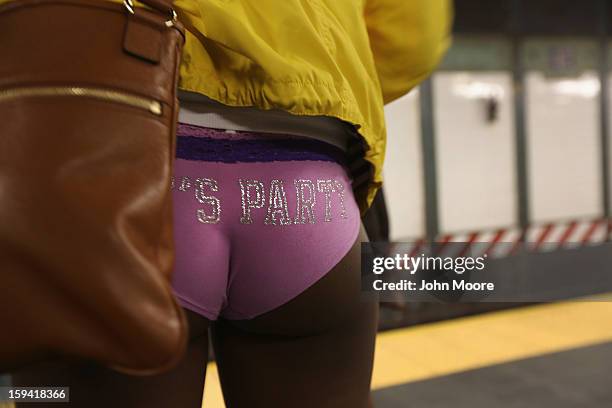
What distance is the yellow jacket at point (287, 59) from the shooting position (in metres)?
0.57

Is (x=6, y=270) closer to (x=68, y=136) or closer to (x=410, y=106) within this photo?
(x=68, y=136)

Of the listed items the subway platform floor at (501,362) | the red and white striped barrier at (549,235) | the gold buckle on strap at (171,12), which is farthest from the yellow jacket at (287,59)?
the red and white striped barrier at (549,235)

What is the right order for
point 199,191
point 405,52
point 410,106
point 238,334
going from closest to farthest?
point 199,191 < point 238,334 < point 405,52 < point 410,106

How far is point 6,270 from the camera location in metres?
0.44

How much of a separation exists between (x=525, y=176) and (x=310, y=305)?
4.53 meters

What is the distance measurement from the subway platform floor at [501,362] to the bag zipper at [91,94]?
1.82 metres

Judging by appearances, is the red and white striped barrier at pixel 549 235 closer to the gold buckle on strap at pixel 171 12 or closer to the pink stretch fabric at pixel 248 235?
the pink stretch fabric at pixel 248 235

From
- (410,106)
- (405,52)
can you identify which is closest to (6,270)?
(405,52)

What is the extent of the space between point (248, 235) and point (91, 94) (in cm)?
23

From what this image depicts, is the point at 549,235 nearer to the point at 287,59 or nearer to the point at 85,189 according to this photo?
the point at 287,59

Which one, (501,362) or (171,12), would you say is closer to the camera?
(171,12)

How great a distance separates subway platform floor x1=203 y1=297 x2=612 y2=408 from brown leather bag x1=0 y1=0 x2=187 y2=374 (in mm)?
1780

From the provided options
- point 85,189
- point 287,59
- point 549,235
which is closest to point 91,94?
point 85,189

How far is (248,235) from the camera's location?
623mm
